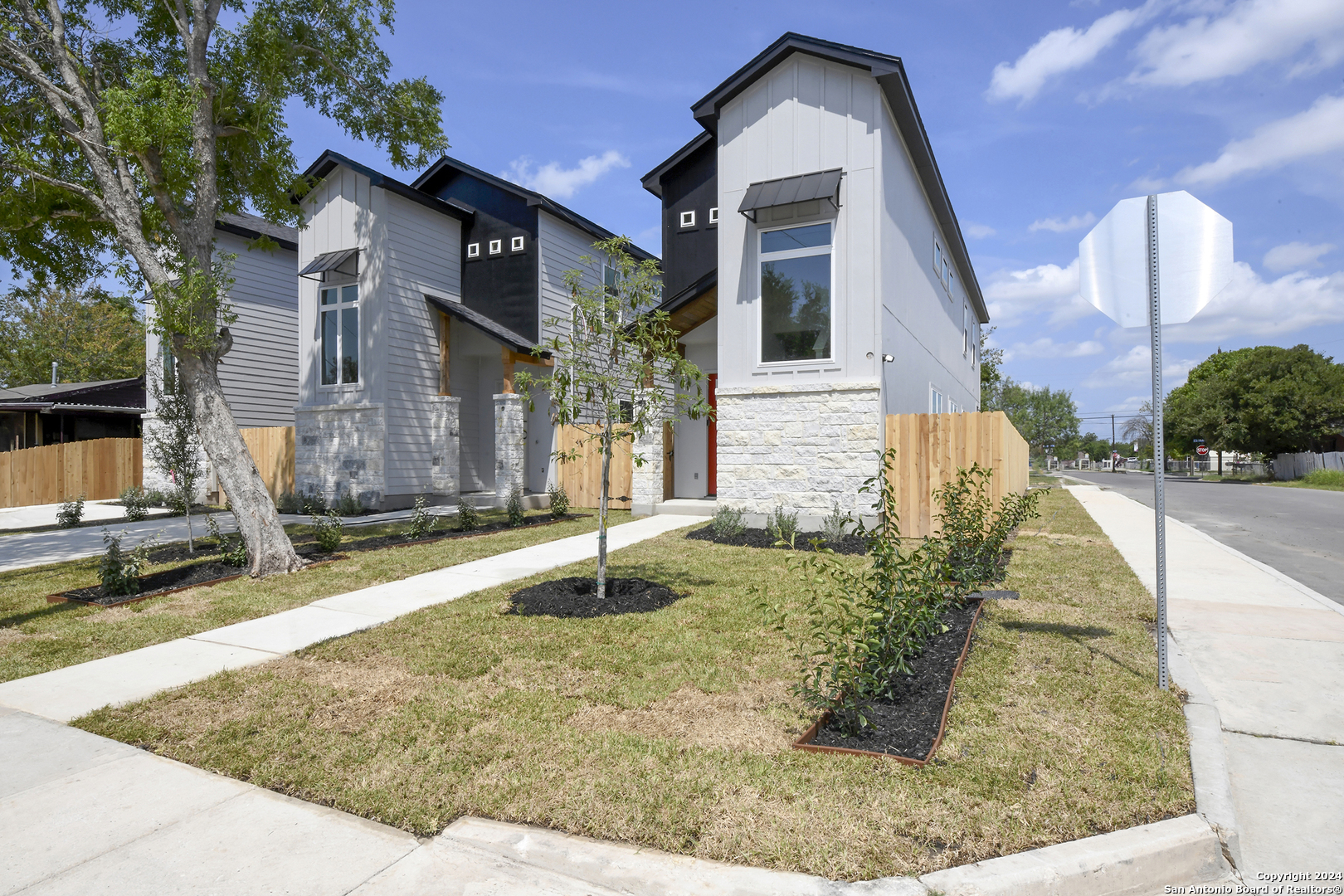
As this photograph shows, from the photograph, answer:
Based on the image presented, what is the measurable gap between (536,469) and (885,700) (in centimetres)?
1409

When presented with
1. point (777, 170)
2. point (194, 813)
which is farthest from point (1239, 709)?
point (777, 170)

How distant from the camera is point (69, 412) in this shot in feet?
77.4

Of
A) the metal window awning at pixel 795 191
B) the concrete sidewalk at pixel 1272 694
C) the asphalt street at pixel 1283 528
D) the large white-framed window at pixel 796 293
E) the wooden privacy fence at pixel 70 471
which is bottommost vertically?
the concrete sidewalk at pixel 1272 694

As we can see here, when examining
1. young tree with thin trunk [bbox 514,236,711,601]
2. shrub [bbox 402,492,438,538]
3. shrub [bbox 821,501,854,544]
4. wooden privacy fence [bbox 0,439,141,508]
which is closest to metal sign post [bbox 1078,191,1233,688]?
young tree with thin trunk [bbox 514,236,711,601]

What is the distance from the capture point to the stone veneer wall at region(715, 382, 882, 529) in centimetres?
1102

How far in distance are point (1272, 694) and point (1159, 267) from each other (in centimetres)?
285

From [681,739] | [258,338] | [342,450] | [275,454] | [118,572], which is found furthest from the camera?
[258,338]

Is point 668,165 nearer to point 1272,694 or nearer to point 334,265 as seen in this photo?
point 334,265

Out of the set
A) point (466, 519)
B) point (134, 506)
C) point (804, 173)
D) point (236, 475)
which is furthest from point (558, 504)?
point (134, 506)

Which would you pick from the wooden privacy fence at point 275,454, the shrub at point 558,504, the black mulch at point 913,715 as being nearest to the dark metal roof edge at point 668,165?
the shrub at point 558,504

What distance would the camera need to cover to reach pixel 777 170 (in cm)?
1173

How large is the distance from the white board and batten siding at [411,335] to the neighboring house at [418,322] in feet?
0.09

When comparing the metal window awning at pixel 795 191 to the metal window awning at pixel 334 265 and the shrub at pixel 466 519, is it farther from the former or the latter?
the metal window awning at pixel 334 265

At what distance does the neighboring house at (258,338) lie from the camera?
1802cm
